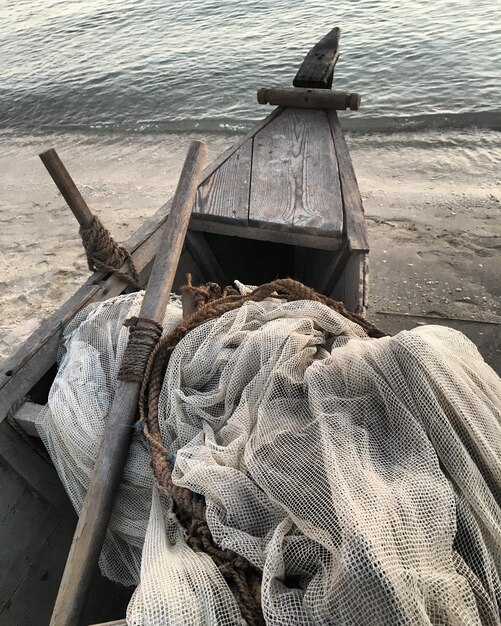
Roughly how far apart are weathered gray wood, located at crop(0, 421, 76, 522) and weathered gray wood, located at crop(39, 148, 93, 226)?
3.88 feet

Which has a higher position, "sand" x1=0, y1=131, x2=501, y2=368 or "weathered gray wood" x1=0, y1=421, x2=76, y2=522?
"weathered gray wood" x1=0, y1=421, x2=76, y2=522

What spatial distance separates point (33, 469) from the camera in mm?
2244

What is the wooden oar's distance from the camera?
58.3 inches

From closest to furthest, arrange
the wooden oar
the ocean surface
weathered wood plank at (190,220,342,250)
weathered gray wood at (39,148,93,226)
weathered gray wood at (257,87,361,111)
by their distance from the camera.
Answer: the wooden oar → weathered gray wood at (39,148,93,226) → weathered wood plank at (190,220,342,250) → weathered gray wood at (257,87,361,111) → the ocean surface

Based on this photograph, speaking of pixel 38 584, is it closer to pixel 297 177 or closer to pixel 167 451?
pixel 167 451

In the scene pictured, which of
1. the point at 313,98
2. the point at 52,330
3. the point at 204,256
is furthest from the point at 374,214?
the point at 52,330

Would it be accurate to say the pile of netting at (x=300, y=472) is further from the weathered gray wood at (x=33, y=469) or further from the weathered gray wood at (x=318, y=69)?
the weathered gray wood at (x=318, y=69)

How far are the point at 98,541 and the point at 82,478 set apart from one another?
0.37 metres

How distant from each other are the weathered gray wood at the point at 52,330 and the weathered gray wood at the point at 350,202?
1255mm

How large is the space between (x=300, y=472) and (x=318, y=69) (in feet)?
15.5

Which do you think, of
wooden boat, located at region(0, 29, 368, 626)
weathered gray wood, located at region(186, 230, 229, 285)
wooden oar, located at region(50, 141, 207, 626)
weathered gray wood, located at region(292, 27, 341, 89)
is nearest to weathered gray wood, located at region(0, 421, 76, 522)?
wooden boat, located at region(0, 29, 368, 626)

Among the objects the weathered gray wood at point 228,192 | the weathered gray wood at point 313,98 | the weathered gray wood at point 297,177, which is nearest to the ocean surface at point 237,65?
the weathered gray wood at point 313,98

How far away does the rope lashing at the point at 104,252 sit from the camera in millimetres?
2654

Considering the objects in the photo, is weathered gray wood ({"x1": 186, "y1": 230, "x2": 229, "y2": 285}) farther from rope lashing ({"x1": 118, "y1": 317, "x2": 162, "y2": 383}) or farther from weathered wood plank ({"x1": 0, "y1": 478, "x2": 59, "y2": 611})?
weathered wood plank ({"x1": 0, "y1": 478, "x2": 59, "y2": 611})
